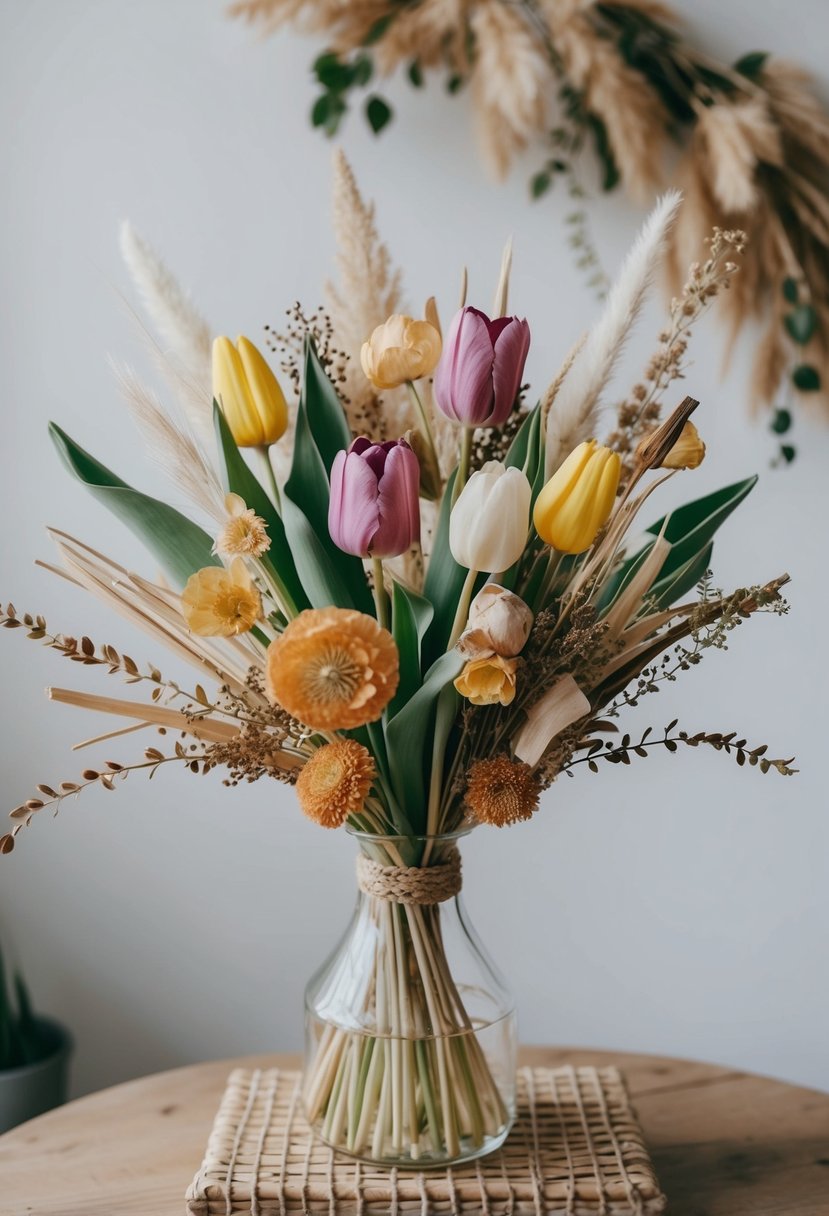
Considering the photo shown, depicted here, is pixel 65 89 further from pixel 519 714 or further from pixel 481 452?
pixel 519 714

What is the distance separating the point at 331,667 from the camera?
0.59 meters

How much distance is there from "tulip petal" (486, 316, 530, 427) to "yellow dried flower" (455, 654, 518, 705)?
0.51 ft

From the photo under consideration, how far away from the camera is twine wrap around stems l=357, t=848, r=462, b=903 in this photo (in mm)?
764

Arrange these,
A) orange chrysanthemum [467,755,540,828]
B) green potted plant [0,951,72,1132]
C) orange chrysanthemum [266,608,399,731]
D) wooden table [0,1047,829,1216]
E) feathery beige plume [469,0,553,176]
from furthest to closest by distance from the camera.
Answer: green potted plant [0,951,72,1132]
feathery beige plume [469,0,553,176]
wooden table [0,1047,829,1216]
orange chrysanthemum [467,755,540,828]
orange chrysanthemum [266,608,399,731]

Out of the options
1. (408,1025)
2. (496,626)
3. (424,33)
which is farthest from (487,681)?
(424,33)

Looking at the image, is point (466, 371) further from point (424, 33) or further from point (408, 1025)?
point (424, 33)

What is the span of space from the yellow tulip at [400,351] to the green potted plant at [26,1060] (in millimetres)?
971

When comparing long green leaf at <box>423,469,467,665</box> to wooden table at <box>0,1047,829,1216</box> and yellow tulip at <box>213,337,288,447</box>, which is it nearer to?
yellow tulip at <box>213,337,288,447</box>

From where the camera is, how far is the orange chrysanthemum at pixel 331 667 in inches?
23.1

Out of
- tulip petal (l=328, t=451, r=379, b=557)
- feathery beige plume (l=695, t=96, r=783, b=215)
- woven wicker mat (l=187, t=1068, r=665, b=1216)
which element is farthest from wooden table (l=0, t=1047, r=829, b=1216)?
feathery beige plume (l=695, t=96, r=783, b=215)

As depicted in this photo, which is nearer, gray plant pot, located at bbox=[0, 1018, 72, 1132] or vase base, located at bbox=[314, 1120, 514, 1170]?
vase base, located at bbox=[314, 1120, 514, 1170]

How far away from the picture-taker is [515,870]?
1.44 metres

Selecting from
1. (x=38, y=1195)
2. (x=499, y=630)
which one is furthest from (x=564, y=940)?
(x=499, y=630)

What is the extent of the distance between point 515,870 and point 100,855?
1.72ft
